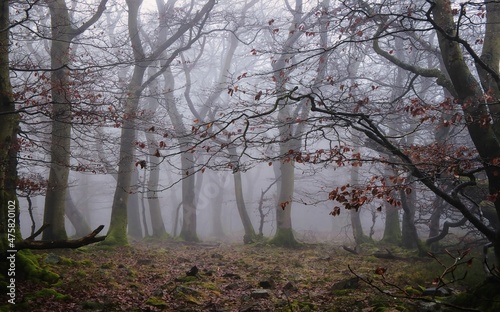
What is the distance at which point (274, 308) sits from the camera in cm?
633

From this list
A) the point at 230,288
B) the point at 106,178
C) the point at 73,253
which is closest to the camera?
the point at 230,288

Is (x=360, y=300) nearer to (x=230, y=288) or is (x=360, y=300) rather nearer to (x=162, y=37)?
(x=230, y=288)

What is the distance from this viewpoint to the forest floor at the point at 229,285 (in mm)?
5973

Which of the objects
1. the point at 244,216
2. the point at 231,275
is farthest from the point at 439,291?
the point at 244,216

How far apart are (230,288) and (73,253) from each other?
478 cm

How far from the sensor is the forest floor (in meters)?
5.97

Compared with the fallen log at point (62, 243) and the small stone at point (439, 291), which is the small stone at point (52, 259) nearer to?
the fallen log at point (62, 243)

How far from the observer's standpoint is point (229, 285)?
820 cm

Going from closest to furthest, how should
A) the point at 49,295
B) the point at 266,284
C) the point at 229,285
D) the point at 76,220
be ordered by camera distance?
the point at 49,295 < the point at 266,284 < the point at 229,285 < the point at 76,220

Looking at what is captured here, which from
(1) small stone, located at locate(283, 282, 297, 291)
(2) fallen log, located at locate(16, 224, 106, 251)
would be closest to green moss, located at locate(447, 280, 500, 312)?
(1) small stone, located at locate(283, 282, 297, 291)

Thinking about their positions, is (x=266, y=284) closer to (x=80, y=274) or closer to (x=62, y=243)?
(x=80, y=274)

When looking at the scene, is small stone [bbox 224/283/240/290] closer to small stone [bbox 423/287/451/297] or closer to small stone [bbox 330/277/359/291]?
small stone [bbox 330/277/359/291]

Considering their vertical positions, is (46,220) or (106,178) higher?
(106,178)

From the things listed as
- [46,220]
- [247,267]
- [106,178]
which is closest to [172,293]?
[247,267]
